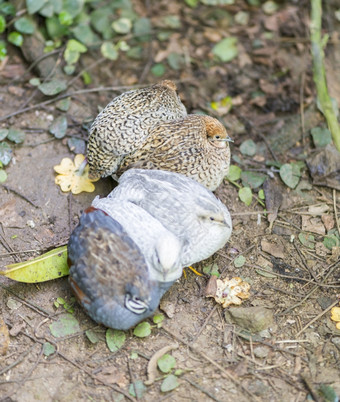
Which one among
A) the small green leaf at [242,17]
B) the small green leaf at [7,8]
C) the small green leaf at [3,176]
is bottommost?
the small green leaf at [3,176]

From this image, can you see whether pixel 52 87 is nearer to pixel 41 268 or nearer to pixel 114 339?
pixel 41 268

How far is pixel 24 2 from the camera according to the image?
638cm

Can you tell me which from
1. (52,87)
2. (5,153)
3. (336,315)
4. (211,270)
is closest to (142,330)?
(211,270)

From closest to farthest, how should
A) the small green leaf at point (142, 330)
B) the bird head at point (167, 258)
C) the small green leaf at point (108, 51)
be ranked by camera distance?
the bird head at point (167, 258) < the small green leaf at point (142, 330) < the small green leaf at point (108, 51)

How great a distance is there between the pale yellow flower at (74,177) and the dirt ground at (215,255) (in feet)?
0.30

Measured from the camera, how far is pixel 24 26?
20.9ft

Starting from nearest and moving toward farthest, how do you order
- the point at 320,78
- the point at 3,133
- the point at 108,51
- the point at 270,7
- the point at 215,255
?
the point at 215,255 → the point at 3,133 → the point at 320,78 → the point at 108,51 → the point at 270,7

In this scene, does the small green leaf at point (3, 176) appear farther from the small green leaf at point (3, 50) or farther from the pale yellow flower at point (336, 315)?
the pale yellow flower at point (336, 315)

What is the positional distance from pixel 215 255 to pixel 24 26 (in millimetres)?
3579

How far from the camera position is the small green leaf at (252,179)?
5766mm

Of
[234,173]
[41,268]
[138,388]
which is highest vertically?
[41,268]

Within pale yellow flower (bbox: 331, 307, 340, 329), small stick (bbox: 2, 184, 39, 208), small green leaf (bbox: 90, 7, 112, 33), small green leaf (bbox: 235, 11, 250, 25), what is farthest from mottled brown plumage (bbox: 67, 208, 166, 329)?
small green leaf (bbox: 235, 11, 250, 25)

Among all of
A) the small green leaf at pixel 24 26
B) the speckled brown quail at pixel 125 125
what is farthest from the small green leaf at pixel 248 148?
the small green leaf at pixel 24 26

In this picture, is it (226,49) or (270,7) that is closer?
(226,49)
